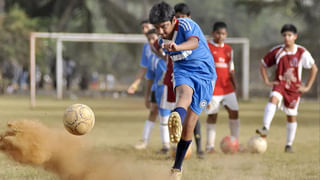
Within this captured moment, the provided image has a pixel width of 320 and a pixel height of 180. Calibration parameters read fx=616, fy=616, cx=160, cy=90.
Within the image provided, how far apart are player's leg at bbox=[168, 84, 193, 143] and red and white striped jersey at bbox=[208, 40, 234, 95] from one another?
3553mm

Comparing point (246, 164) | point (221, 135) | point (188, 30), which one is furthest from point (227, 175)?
point (221, 135)

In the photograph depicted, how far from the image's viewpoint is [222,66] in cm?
1020

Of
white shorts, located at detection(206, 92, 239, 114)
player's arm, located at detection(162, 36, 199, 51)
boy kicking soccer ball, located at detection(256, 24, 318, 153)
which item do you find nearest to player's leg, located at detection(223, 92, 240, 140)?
white shorts, located at detection(206, 92, 239, 114)

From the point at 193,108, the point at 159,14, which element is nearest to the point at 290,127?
the point at 193,108

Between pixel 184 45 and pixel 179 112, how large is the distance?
2.25 ft

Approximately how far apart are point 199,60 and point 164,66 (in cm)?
347

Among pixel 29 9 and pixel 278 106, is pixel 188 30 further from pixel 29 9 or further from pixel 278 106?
pixel 29 9

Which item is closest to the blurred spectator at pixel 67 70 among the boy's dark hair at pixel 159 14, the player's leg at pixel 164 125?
the player's leg at pixel 164 125

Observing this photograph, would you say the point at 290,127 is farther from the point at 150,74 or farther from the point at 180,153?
the point at 180,153

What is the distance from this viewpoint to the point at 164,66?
10211 mm

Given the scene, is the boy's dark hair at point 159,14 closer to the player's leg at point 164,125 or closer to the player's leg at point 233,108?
the player's leg at point 164,125

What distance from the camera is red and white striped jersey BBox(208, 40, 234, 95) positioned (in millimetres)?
10117

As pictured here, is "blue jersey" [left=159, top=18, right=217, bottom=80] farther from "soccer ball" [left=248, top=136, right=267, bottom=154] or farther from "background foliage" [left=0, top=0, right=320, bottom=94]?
"background foliage" [left=0, top=0, right=320, bottom=94]

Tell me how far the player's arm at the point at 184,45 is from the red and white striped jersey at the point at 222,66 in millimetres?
3652
